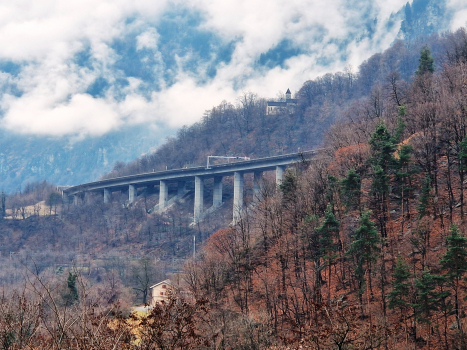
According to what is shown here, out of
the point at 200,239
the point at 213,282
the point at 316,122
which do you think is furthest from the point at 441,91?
the point at 316,122

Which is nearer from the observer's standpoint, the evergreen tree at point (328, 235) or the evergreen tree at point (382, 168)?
the evergreen tree at point (328, 235)

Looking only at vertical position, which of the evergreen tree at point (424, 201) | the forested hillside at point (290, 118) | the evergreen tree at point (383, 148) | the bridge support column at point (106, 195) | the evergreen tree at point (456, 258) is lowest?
the bridge support column at point (106, 195)

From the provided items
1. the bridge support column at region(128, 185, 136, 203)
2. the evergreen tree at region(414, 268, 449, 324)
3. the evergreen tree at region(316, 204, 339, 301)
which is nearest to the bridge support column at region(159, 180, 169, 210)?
the bridge support column at region(128, 185, 136, 203)

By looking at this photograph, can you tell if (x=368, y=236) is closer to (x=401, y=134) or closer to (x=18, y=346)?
(x=401, y=134)

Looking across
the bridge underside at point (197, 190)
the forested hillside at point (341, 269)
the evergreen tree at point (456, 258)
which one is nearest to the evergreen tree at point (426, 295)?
the forested hillside at point (341, 269)

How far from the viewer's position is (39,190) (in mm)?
153125

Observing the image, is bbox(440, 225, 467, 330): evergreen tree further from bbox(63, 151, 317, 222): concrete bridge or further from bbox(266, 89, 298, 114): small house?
bbox(266, 89, 298, 114): small house

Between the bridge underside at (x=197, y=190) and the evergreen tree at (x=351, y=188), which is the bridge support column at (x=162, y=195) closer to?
the bridge underside at (x=197, y=190)

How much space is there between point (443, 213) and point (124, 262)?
59.9 m

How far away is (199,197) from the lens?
105938 mm

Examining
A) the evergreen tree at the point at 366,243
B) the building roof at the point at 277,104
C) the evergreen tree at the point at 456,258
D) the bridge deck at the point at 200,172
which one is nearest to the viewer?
the evergreen tree at the point at 456,258

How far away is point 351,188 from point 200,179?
241 feet

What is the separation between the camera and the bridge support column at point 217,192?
10656 centimetres

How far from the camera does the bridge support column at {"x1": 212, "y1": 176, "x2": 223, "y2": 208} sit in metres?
107
